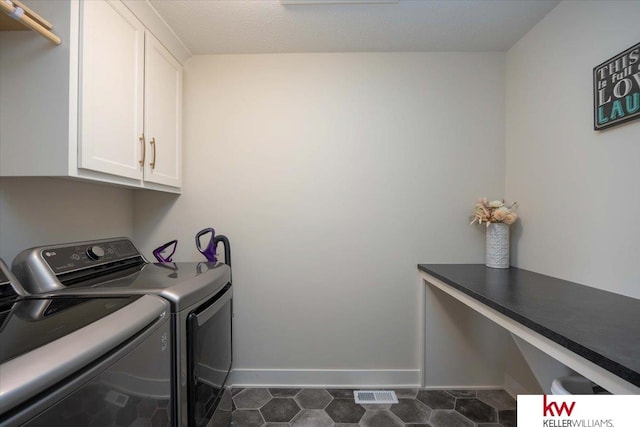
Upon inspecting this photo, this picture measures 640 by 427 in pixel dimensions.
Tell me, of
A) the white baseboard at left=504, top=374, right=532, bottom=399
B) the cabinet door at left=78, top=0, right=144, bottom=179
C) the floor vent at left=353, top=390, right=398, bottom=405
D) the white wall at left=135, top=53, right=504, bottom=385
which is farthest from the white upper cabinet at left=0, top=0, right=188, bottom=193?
the white baseboard at left=504, top=374, right=532, bottom=399

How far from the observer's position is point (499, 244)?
173 cm

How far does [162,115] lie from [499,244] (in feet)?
7.59

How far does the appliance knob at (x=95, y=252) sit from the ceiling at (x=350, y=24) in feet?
4.41

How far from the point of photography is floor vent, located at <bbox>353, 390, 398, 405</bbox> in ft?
5.63

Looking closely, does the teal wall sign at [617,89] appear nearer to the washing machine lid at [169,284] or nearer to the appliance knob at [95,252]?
the washing machine lid at [169,284]

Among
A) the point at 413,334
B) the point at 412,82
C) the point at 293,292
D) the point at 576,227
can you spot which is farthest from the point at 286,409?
the point at 412,82

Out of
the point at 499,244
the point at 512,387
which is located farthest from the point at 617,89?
the point at 512,387

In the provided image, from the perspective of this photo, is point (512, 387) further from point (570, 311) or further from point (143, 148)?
point (143, 148)

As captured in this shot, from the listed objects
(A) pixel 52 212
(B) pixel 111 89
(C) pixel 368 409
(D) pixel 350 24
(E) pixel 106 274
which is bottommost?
(C) pixel 368 409

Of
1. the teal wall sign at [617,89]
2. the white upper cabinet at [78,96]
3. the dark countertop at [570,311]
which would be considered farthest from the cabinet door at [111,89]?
the teal wall sign at [617,89]

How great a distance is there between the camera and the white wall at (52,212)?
1167 millimetres

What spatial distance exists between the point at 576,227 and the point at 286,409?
1942mm

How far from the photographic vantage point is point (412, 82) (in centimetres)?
190

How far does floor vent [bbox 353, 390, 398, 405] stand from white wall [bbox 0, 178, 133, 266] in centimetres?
194
